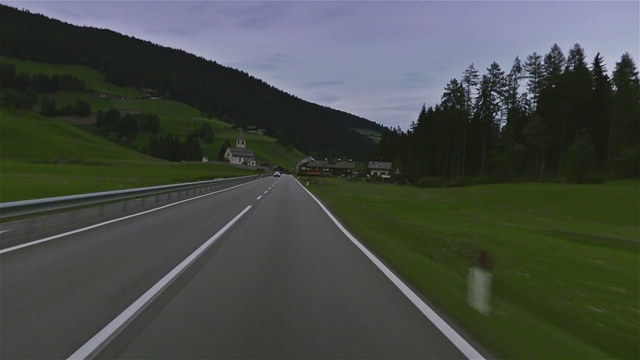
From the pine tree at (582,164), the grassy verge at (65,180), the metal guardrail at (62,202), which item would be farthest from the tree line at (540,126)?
the metal guardrail at (62,202)

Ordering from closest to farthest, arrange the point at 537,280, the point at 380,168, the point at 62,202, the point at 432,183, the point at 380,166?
the point at 537,280
the point at 62,202
the point at 432,183
the point at 380,168
the point at 380,166

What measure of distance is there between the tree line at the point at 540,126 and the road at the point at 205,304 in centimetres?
6442

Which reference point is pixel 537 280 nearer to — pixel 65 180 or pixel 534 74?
pixel 65 180

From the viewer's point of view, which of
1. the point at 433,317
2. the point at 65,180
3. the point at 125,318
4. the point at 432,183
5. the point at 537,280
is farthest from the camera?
the point at 432,183

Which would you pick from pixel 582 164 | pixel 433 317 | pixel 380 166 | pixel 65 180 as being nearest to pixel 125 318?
pixel 433 317

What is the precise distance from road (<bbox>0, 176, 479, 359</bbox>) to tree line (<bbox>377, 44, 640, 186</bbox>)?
6442cm

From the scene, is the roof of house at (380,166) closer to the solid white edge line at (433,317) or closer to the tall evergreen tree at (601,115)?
the tall evergreen tree at (601,115)

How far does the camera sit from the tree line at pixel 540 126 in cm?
7888

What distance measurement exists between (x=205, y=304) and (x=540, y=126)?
271ft

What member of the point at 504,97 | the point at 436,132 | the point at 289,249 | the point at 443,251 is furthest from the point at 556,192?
the point at 504,97

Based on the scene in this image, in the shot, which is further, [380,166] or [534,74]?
[380,166]

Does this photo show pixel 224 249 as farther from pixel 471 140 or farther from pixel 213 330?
pixel 471 140

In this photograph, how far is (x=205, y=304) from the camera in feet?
24.0

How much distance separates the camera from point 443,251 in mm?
15227
